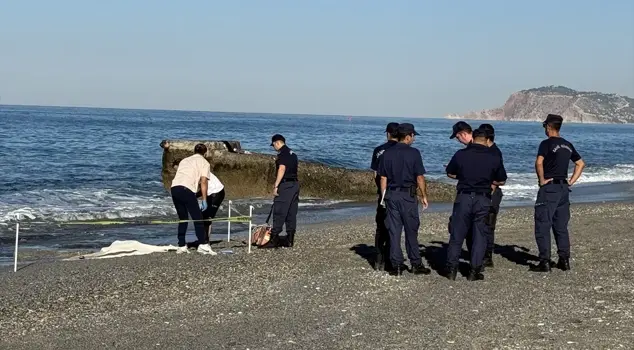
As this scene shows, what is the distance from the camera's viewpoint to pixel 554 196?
10766 mm

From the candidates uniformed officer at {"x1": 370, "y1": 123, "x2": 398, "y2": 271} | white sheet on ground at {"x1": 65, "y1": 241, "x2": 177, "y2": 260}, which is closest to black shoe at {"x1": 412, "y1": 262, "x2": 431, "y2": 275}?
uniformed officer at {"x1": 370, "y1": 123, "x2": 398, "y2": 271}

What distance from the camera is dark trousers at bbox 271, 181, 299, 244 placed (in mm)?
13398

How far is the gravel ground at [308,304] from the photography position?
25.2ft

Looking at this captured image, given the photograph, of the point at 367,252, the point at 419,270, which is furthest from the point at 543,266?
the point at 367,252

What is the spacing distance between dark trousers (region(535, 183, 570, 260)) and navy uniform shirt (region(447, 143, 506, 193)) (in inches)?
38.4

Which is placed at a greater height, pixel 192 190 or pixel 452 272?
pixel 192 190

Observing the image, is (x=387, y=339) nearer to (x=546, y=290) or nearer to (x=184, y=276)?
(x=546, y=290)

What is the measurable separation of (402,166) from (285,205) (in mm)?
3461

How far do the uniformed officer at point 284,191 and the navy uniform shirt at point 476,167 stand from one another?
3.64 m

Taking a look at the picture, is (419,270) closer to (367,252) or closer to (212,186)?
(367,252)

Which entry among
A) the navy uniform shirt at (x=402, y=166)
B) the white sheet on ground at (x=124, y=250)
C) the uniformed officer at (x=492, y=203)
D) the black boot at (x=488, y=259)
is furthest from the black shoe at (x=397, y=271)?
the white sheet on ground at (x=124, y=250)

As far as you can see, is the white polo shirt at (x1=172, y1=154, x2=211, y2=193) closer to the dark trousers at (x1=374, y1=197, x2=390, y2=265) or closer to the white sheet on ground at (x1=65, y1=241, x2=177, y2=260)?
the white sheet on ground at (x1=65, y1=241, x2=177, y2=260)

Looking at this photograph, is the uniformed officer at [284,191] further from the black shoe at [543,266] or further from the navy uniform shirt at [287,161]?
→ the black shoe at [543,266]

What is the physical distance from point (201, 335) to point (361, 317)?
5.12 feet
